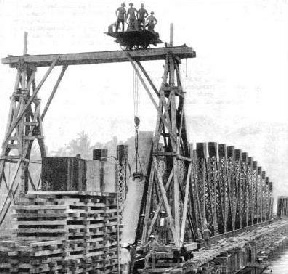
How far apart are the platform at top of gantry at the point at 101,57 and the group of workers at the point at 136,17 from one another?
687mm

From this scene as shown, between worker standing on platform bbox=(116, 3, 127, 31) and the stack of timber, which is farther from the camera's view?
worker standing on platform bbox=(116, 3, 127, 31)

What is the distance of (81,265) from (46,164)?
241 centimetres

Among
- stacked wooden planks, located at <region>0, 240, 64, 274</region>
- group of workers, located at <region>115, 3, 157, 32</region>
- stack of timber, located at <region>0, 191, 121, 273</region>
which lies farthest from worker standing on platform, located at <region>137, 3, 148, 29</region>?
stacked wooden planks, located at <region>0, 240, 64, 274</region>

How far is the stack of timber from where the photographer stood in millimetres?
13070

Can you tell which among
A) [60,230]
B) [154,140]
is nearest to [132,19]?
[154,140]

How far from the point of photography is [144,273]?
15.7 m

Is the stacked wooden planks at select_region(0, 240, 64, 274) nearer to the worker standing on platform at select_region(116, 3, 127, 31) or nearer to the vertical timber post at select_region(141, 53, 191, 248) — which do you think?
the vertical timber post at select_region(141, 53, 191, 248)

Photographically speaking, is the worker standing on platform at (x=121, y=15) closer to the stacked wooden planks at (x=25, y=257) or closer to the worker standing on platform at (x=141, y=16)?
the worker standing on platform at (x=141, y=16)

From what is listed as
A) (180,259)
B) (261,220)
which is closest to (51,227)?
(180,259)

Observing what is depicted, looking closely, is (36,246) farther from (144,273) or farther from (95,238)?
(144,273)

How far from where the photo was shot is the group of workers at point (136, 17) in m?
18.5

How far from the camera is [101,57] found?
19.0 metres

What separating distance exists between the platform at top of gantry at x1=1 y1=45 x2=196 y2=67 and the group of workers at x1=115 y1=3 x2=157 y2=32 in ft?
2.25

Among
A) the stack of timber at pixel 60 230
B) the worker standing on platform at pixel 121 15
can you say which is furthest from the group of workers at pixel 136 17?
the stack of timber at pixel 60 230
